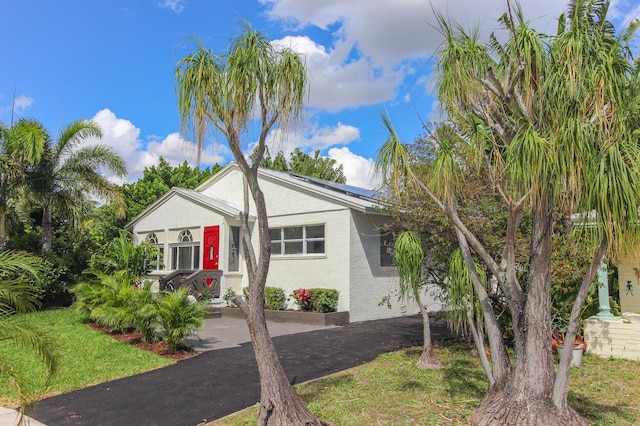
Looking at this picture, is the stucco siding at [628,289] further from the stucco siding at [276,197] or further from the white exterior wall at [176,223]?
the white exterior wall at [176,223]

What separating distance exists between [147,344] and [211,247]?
25.1 ft

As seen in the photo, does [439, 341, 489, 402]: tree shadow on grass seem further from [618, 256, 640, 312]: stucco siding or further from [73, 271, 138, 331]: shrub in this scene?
[73, 271, 138, 331]: shrub

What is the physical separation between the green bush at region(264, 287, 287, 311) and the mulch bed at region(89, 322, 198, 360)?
191 inches

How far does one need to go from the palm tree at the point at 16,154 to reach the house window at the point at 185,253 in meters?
6.17

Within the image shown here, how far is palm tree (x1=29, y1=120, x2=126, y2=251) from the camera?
16859mm

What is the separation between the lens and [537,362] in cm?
465

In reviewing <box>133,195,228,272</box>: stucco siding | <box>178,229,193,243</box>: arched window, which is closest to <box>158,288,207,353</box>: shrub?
<box>133,195,228,272</box>: stucco siding

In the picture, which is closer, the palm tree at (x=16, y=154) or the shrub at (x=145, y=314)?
the shrub at (x=145, y=314)

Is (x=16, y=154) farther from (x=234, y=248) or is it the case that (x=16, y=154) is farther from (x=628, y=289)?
(x=628, y=289)

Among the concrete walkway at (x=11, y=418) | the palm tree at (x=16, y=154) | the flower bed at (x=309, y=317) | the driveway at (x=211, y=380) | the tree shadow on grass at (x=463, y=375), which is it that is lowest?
the concrete walkway at (x=11, y=418)

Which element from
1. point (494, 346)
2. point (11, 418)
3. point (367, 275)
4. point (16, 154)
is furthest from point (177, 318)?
point (16, 154)

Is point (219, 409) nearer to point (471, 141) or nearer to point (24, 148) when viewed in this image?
point (471, 141)

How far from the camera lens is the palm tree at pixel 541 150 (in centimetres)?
399

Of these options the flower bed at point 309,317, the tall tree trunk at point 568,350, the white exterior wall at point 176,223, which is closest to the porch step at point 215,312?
the flower bed at point 309,317
